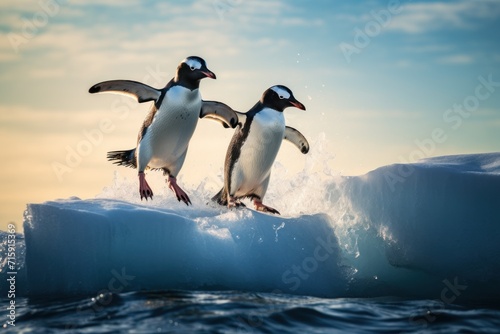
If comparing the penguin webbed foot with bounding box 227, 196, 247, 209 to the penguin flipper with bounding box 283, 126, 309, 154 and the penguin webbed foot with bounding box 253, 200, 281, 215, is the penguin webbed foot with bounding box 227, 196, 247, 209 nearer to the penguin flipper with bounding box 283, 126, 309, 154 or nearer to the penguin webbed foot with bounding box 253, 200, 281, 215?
the penguin webbed foot with bounding box 253, 200, 281, 215

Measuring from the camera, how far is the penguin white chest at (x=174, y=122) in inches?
255

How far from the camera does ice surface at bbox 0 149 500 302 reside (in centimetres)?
521

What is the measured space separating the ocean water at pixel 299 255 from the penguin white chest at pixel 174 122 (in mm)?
738

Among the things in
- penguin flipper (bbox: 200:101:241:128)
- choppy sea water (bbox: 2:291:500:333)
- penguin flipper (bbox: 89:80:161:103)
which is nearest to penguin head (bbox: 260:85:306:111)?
penguin flipper (bbox: 200:101:241:128)

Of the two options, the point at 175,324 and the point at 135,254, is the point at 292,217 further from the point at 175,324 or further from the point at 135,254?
the point at 175,324

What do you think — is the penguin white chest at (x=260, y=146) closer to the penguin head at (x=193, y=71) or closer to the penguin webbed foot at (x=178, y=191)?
the penguin webbed foot at (x=178, y=191)

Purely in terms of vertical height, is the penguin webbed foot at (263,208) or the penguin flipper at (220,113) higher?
the penguin flipper at (220,113)

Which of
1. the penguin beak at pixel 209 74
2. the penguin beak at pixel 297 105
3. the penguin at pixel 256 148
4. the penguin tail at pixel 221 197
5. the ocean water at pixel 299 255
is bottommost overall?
the ocean water at pixel 299 255

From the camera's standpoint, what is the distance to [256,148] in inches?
261

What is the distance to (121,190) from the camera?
684 centimetres

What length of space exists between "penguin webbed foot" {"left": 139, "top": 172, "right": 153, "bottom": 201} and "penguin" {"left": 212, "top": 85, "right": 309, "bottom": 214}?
72 cm

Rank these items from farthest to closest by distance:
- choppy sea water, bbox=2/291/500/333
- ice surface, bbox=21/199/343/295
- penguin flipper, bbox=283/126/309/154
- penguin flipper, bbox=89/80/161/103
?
penguin flipper, bbox=283/126/309/154
penguin flipper, bbox=89/80/161/103
ice surface, bbox=21/199/343/295
choppy sea water, bbox=2/291/500/333

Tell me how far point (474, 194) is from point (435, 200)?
295mm

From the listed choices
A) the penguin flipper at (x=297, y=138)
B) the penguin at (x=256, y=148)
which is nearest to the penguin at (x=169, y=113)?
the penguin at (x=256, y=148)
